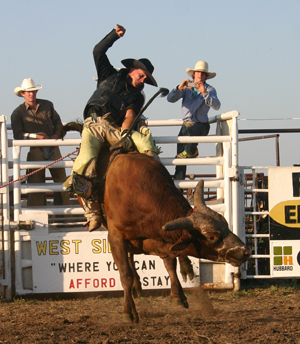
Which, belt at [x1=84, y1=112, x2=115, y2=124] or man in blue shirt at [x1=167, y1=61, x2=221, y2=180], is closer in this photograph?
belt at [x1=84, y1=112, x2=115, y2=124]

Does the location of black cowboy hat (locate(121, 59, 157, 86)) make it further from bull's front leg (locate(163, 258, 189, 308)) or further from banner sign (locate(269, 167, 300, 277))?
bull's front leg (locate(163, 258, 189, 308))

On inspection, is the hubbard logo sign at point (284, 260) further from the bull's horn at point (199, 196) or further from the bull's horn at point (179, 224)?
the bull's horn at point (179, 224)

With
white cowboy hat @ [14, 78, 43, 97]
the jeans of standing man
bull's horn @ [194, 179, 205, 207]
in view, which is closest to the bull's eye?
bull's horn @ [194, 179, 205, 207]

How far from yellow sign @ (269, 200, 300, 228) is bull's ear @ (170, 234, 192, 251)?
2912 millimetres

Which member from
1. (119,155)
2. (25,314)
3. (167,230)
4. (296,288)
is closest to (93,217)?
(119,155)

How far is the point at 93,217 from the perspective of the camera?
6.46 metres

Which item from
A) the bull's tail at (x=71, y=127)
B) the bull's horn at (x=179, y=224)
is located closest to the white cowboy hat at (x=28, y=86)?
the bull's tail at (x=71, y=127)

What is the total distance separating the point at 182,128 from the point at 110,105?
4.72ft

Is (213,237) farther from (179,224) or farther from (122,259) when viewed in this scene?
(122,259)

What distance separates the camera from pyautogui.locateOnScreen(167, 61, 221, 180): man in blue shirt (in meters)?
8.13

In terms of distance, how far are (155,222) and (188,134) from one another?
9.71ft

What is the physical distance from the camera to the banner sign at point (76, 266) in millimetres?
7383

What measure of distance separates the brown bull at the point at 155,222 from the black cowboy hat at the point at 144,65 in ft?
4.37

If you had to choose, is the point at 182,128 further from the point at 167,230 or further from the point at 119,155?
the point at 167,230
